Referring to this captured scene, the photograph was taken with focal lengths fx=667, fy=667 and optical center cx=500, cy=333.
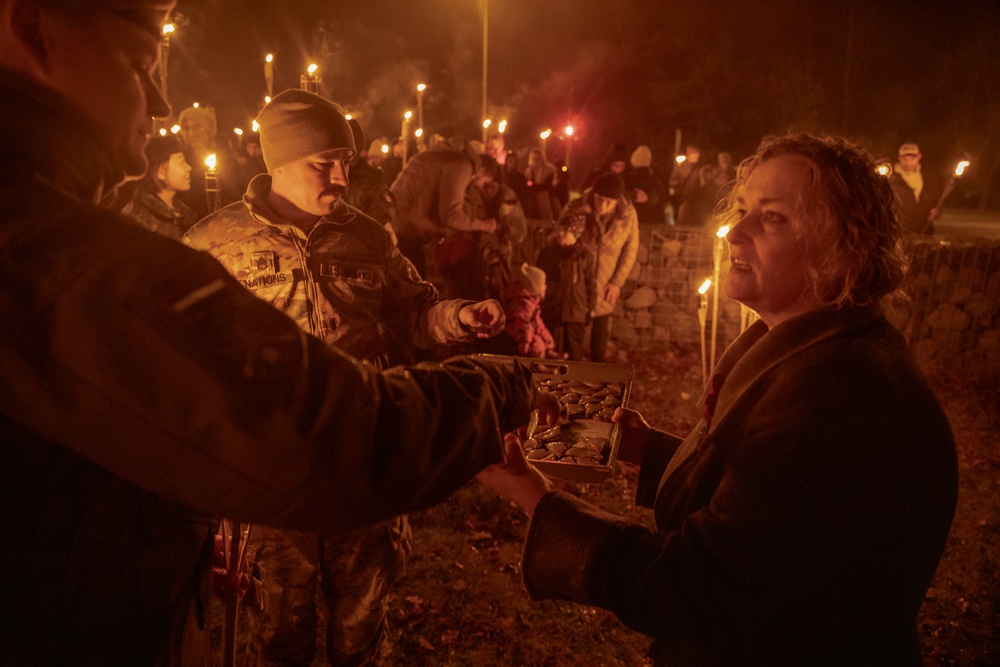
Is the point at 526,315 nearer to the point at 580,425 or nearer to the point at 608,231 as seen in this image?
the point at 608,231

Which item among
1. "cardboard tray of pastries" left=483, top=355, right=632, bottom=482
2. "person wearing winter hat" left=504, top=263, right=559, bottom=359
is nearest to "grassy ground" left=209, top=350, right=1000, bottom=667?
"person wearing winter hat" left=504, top=263, right=559, bottom=359

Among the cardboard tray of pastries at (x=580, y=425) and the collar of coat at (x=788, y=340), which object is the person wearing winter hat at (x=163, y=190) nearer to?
the cardboard tray of pastries at (x=580, y=425)

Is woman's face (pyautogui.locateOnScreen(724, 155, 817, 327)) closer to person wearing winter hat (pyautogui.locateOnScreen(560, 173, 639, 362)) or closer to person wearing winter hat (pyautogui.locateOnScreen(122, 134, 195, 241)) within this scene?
person wearing winter hat (pyautogui.locateOnScreen(560, 173, 639, 362))

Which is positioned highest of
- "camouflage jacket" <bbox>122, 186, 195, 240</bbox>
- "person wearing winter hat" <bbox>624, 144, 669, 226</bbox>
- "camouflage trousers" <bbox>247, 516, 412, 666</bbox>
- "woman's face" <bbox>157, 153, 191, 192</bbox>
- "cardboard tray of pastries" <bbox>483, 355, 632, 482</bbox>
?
"person wearing winter hat" <bbox>624, 144, 669, 226</bbox>

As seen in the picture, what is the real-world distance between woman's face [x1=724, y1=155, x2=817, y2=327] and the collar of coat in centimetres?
11

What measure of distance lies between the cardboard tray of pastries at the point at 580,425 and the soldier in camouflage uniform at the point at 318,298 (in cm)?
52

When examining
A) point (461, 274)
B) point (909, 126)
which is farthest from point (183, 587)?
point (909, 126)

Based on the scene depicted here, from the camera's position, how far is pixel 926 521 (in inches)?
60.6

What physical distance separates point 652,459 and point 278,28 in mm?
39140

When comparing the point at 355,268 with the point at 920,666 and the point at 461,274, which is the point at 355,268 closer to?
the point at 920,666

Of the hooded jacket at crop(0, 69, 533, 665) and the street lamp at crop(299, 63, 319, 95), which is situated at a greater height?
the street lamp at crop(299, 63, 319, 95)

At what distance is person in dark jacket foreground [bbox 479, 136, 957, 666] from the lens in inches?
58.2

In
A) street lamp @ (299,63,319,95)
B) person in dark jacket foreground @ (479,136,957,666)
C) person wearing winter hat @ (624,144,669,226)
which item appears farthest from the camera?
person wearing winter hat @ (624,144,669,226)

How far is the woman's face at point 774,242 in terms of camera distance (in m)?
1.86
